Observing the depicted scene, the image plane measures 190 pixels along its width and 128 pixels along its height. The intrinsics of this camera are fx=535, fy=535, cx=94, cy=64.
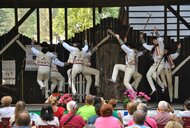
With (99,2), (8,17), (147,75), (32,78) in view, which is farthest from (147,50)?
(8,17)

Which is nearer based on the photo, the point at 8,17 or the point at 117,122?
the point at 117,122

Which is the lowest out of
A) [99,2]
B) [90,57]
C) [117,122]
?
[117,122]

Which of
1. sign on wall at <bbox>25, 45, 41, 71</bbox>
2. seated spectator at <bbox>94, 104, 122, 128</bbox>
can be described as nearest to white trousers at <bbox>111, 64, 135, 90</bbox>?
sign on wall at <bbox>25, 45, 41, 71</bbox>

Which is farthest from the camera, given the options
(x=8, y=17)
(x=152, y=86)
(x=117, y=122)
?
(x=8, y=17)

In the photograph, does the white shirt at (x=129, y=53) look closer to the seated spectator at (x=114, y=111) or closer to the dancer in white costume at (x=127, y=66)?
the dancer in white costume at (x=127, y=66)

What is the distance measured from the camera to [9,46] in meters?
16.0

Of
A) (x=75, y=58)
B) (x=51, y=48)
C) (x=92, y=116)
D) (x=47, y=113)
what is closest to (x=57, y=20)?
(x=51, y=48)

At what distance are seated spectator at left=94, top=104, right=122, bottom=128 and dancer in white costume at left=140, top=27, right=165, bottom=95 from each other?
7.30m

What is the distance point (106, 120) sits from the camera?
7965mm

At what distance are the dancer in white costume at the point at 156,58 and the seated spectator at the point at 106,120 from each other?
24.0ft

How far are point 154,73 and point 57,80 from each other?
286cm

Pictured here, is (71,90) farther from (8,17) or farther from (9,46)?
(8,17)

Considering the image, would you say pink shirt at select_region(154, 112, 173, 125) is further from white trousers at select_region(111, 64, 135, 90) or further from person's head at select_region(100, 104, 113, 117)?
white trousers at select_region(111, 64, 135, 90)

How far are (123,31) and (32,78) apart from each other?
3.08 meters
